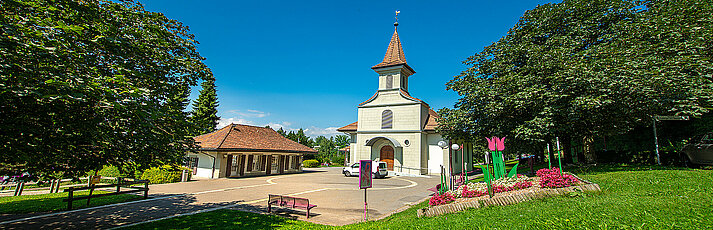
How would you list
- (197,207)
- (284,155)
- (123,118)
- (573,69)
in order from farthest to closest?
(284,155) < (573,69) < (197,207) < (123,118)

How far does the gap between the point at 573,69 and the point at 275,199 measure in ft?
45.4

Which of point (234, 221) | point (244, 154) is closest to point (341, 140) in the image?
point (244, 154)

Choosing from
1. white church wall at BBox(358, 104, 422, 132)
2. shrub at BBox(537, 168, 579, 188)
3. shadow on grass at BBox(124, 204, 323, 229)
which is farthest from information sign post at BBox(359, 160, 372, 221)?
white church wall at BBox(358, 104, 422, 132)

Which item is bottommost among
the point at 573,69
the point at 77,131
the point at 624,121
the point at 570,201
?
the point at 570,201

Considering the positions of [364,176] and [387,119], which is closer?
[364,176]

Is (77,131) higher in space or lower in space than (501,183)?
higher

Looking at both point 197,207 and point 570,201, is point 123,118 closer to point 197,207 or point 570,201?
point 197,207

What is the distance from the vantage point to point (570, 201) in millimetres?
7246

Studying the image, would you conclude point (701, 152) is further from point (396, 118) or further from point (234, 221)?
point (396, 118)

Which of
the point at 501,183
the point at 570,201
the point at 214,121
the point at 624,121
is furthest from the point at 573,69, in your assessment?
the point at 214,121

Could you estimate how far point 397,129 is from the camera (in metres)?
31.4

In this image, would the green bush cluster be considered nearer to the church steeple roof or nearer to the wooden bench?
the wooden bench

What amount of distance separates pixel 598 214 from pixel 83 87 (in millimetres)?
9637

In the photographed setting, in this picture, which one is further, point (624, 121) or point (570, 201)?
point (624, 121)
